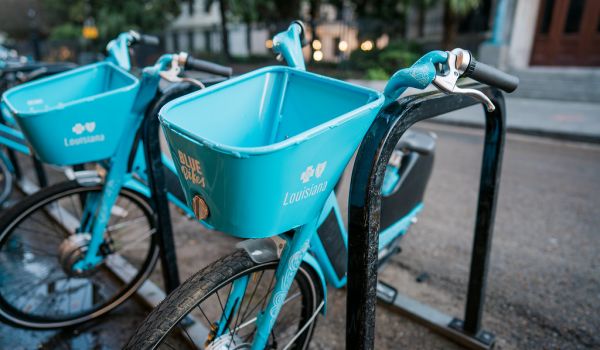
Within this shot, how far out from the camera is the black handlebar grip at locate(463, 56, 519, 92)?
4.08 feet

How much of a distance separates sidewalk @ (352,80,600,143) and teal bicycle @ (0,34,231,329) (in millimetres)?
6061

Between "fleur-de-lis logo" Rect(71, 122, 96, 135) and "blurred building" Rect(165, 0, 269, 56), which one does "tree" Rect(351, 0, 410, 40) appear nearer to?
"blurred building" Rect(165, 0, 269, 56)

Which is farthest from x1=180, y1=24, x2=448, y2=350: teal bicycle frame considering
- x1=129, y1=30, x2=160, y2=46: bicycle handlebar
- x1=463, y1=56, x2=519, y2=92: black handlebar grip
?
x1=129, y1=30, x2=160, y2=46: bicycle handlebar

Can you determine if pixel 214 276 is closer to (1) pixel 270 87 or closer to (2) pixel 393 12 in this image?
(1) pixel 270 87

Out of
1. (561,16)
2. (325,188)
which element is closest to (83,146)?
(325,188)

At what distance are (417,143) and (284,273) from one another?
1.45m

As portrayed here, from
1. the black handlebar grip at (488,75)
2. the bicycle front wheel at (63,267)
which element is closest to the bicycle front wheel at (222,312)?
the bicycle front wheel at (63,267)

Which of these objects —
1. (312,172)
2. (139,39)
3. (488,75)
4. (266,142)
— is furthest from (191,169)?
(139,39)

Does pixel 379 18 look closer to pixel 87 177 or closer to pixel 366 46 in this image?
pixel 366 46

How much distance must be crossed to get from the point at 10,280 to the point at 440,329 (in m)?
2.77

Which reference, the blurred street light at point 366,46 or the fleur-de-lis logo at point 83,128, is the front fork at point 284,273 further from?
the blurred street light at point 366,46

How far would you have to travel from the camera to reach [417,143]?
2.61 metres

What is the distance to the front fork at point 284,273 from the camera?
4.86 ft

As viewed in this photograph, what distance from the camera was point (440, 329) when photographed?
232 cm
